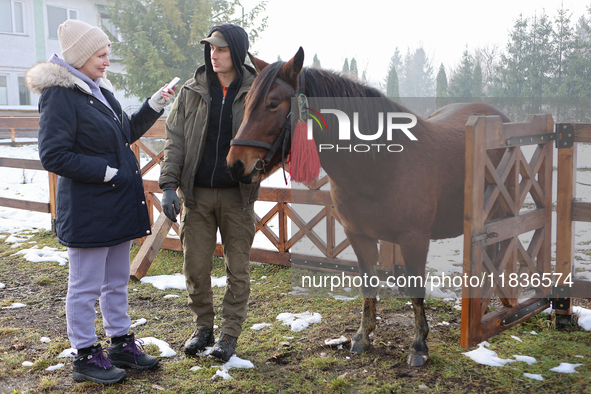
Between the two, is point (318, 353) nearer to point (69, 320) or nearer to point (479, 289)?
point (479, 289)

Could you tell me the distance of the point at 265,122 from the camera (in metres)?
2.24

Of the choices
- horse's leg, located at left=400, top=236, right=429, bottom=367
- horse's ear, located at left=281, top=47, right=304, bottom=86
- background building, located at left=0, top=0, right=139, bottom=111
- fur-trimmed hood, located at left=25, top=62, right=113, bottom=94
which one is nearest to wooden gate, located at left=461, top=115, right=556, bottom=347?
horse's leg, located at left=400, top=236, right=429, bottom=367

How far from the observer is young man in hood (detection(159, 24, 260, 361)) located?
2637mm

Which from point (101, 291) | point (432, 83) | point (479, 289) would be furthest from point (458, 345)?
point (432, 83)

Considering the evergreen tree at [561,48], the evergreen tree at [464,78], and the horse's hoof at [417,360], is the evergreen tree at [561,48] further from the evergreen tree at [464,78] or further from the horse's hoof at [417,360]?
the horse's hoof at [417,360]

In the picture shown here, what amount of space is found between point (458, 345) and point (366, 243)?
926 mm

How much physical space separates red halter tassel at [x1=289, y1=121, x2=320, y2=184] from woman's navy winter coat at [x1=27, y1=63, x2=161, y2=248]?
0.94m

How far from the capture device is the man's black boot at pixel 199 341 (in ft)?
9.16

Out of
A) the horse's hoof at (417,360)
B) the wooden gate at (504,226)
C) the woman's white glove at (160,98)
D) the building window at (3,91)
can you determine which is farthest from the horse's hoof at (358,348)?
the building window at (3,91)

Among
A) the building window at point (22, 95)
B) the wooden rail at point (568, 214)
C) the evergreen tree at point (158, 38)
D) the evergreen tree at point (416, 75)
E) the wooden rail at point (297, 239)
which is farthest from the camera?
the evergreen tree at point (416, 75)

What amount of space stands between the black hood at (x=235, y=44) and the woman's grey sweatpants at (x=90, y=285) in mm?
1228

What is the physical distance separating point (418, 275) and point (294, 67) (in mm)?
1405

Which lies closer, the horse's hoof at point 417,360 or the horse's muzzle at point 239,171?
the horse's muzzle at point 239,171

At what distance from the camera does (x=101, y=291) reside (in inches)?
101
